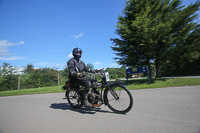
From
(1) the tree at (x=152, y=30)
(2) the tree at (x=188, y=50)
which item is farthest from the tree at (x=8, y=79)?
(2) the tree at (x=188, y=50)

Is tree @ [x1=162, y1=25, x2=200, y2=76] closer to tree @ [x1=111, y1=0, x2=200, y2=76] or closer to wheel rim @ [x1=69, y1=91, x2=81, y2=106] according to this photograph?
tree @ [x1=111, y1=0, x2=200, y2=76]

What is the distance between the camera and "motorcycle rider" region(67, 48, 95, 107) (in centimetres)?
371

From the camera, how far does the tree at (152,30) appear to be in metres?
10.1

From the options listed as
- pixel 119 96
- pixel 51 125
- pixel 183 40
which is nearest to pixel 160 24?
pixel 183 40

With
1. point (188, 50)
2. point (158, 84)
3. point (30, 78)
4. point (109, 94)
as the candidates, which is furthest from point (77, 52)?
point (30, 78)

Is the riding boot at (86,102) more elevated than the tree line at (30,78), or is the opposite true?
the tree line at (30,78)

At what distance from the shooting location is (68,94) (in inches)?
181

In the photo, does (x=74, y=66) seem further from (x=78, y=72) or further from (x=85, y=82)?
(x=85, y=82)

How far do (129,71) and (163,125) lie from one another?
10.5 metres

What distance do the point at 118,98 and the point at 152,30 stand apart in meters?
8.27

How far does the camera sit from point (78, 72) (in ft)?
13.0

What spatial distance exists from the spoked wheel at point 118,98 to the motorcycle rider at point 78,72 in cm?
63

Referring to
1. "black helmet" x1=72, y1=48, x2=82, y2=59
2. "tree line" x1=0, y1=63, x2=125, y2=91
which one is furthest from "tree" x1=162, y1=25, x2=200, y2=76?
"black helmet" x1=72, y1=48, x2=82, y2=59

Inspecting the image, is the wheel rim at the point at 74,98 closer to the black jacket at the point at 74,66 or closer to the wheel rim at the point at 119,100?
the black jacket at the point at 74,66
